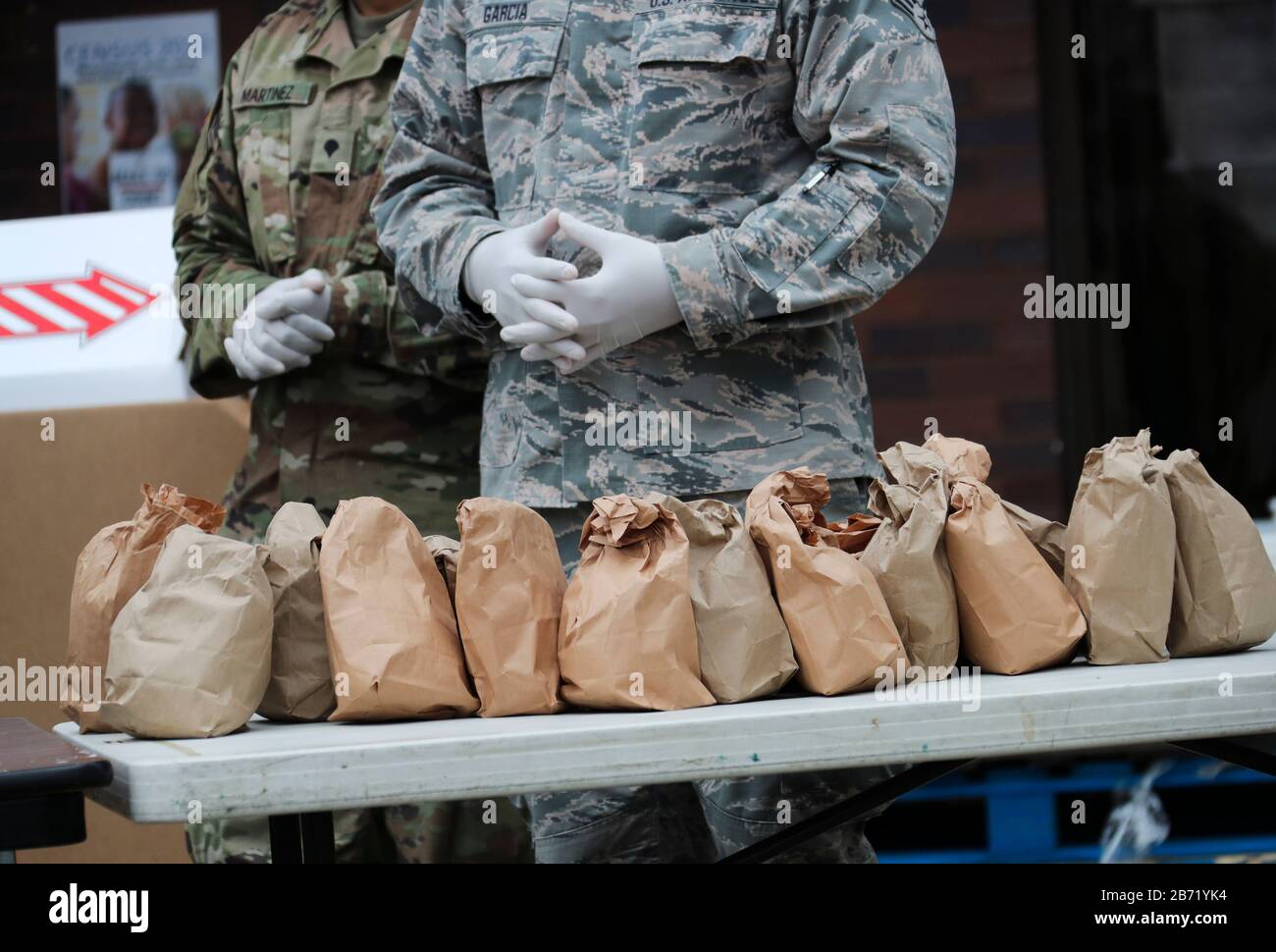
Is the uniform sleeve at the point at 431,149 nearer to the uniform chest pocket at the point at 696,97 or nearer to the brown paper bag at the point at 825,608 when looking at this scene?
A: the uniform chest pocket at the point at 696,97

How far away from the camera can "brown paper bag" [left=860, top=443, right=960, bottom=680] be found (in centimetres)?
150

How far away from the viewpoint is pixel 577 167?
1.92 meters

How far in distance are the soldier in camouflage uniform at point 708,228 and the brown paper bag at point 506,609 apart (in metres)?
0.35

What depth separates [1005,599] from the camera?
1508 millimetres

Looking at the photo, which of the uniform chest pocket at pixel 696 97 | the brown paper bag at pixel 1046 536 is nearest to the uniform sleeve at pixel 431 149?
the uniform chest pocket at pixel 696 97

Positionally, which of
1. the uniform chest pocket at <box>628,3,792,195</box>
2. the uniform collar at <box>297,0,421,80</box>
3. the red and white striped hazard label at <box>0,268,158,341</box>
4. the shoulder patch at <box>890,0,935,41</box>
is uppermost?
the uniform collar at <box>297,0,421,80</box>

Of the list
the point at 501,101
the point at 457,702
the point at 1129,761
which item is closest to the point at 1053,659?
the point at 457,702

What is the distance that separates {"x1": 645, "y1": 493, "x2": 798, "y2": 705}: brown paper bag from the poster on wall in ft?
10.1

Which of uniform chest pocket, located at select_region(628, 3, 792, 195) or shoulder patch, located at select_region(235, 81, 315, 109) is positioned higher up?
shoulder patch, located at select_region(235, 81, 315, 109)

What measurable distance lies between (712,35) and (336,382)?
856 mm

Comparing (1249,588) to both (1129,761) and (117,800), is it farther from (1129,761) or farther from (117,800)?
(1129,761)

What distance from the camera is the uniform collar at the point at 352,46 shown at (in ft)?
7.91

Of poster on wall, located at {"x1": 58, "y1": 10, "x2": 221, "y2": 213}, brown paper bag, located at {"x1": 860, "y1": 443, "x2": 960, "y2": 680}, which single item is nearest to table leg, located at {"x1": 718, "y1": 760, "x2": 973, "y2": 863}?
brown paper bag, located at {"x1": 860, "y1": 443, "x2": 960, "y2": 680}

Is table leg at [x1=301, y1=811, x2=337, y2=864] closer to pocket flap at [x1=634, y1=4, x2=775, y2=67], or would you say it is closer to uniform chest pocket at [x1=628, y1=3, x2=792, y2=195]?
uniform chest pocket at [x1=628, y1=3, x2=792, y2=195]
